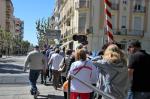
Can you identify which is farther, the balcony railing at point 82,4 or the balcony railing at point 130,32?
the balcony railing at point 130,32

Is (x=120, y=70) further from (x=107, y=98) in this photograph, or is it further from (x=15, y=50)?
(x=15, y=50)

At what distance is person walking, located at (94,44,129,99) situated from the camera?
838 centimetres

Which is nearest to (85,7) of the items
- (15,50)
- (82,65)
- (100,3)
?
(100,3)

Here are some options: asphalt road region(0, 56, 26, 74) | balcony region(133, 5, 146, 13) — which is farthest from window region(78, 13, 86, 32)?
asphalt road region(0, 56, 26, 74)

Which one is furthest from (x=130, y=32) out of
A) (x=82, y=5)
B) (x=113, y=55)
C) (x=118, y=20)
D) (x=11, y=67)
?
(x=113, y=55)

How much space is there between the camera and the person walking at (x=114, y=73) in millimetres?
8375

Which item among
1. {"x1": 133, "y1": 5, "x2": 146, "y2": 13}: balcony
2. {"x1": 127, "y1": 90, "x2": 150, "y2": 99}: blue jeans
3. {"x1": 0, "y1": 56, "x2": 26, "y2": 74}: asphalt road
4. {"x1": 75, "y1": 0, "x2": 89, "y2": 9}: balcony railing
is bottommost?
{"x1": 0, "y1": 56, "x2": 26, "y2": 74}: asphalt road

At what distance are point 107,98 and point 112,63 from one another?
2.90 m

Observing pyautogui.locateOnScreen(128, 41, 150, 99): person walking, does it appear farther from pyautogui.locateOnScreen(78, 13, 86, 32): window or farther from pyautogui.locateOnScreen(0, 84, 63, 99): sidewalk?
pyautogui.locateOnScreen(78, 13, 86, 32): window

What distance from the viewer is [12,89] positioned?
18.9 meters

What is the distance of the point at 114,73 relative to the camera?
8391 mm

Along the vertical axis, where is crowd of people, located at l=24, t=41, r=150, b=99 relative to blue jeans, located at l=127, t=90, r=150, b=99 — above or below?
above

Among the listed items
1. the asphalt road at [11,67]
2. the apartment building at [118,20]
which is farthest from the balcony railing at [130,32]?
the asphalt road at [11,67]

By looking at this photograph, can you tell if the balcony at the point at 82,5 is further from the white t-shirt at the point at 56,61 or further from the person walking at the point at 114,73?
the person walking at the point at 114,73
